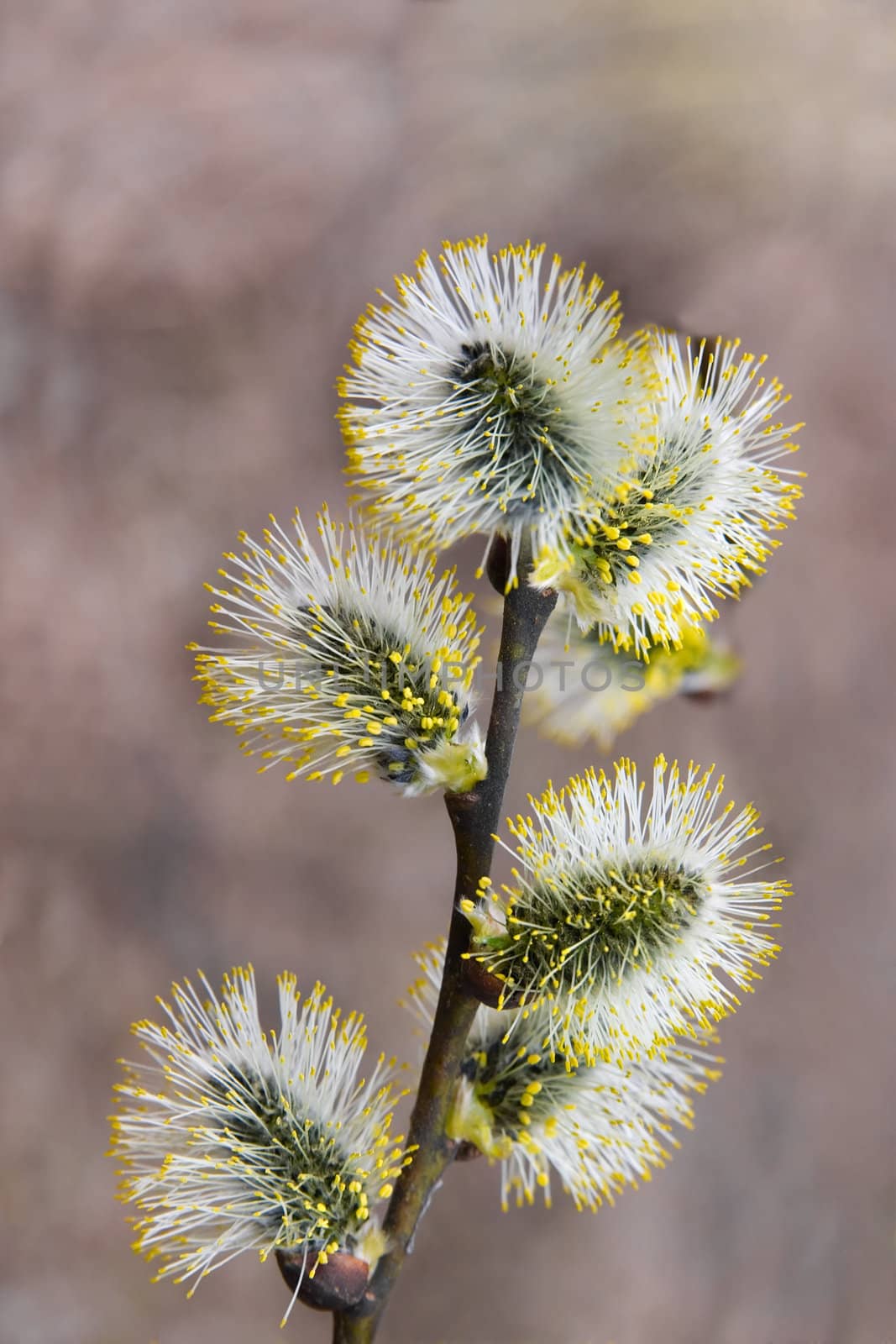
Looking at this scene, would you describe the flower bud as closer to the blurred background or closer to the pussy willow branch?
the pussy willow branch

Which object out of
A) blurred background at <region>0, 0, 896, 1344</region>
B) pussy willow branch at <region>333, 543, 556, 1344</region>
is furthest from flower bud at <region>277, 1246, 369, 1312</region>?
blurred background at <region>0, 0, 896, 1344</region>

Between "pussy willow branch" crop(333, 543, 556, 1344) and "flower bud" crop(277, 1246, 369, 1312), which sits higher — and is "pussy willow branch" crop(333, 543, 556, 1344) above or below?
above

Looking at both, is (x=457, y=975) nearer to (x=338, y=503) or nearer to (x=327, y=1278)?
(x=327, y=1278)

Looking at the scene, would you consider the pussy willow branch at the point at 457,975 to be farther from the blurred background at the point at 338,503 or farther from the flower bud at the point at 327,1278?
the blurred background at the point at 338,503

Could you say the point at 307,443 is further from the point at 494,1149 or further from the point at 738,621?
the point at 494,1149

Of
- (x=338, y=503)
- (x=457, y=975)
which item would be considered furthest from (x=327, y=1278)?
(x=338, y=503)

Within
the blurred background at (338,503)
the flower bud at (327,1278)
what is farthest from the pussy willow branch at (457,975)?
the blurred background at (338,503)
